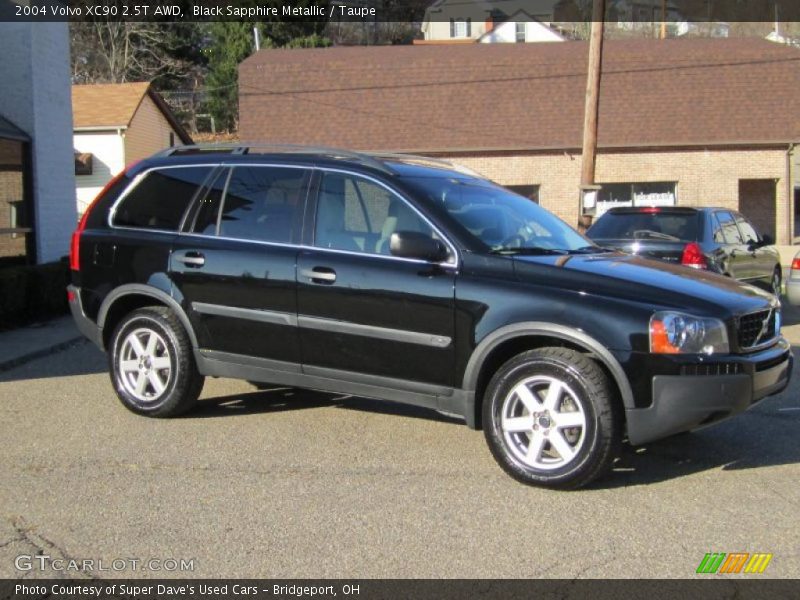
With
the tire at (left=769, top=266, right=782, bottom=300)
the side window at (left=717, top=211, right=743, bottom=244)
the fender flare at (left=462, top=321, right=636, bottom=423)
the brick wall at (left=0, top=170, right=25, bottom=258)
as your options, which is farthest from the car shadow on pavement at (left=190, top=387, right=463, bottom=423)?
the tire at (left=769, top=266, right=782, bottom=300)

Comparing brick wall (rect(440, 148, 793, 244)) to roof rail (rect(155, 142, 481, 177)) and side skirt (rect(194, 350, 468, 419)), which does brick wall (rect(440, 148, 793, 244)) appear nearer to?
roof rail (rect(155, 142, 481, 177))

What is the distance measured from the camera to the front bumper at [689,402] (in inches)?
195

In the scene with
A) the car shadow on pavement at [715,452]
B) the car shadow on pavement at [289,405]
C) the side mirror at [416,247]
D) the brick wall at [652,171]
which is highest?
the brick wall at [652,171]

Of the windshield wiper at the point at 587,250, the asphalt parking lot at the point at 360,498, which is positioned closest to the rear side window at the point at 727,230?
the asphalt parking lot at the point at 360,498

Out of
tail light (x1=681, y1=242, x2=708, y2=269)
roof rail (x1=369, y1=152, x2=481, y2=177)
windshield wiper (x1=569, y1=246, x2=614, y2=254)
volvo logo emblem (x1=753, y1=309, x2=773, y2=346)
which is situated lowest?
volvo logo emblem (x1=753, y1=309, x2=773, y2=346)

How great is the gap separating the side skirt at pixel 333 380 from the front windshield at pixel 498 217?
38.2 inches

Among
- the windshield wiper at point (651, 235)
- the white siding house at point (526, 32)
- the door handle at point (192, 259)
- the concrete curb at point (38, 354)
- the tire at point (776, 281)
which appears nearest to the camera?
the door handle at point (192, 259)

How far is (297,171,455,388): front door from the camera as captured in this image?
5559 millimetres

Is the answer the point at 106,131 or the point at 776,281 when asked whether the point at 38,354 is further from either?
the point at 106,131

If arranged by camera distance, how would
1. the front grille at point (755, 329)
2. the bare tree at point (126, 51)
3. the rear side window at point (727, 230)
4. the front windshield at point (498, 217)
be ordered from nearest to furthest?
the front grille at point (755, 329) → the front windshield at point (498, 217) → the rear side window at point (727, 230) → the bare tree at point (126, 51)

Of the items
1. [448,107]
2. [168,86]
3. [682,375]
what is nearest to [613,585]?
[682,375]

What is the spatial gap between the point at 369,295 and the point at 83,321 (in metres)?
2.62

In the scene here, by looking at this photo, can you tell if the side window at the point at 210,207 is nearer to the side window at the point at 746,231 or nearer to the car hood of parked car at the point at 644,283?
the car hood of parked car at the point at 644,283

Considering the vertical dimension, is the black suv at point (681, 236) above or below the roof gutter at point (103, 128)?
below
